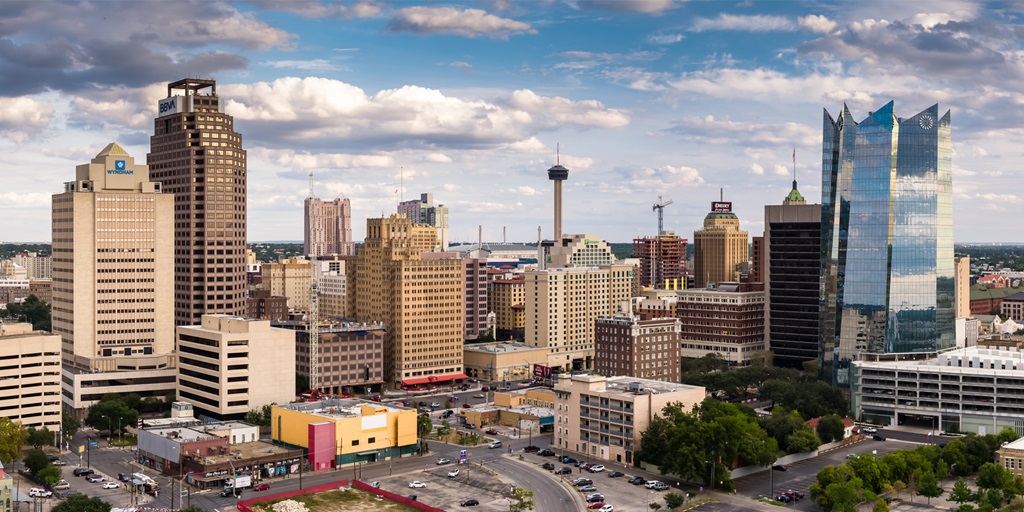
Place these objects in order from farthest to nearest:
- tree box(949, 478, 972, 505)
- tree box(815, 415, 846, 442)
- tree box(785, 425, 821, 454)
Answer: tree box(815, 415, 846, 442) < tree box(785, 425, 821, 454) < tree box(949, 478, 972, 505)

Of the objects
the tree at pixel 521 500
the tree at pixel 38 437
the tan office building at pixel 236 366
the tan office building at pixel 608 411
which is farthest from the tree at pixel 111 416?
the tree at pixel 521 500

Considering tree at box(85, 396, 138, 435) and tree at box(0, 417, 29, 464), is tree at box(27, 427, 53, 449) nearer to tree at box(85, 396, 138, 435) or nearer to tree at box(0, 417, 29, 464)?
tree at box(0, 417, 29, 464)

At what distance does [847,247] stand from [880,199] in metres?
10.5

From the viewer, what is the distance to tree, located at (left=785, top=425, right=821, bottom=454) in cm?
14812

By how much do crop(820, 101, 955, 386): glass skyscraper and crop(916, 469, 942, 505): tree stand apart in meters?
66.7

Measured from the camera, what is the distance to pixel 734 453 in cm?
13588

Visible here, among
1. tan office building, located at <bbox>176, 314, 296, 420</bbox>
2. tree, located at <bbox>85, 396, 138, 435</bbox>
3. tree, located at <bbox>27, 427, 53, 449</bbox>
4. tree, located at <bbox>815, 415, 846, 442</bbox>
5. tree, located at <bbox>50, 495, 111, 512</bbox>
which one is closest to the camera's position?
tree, located at <bbox>50, 495, 111, 512</bbox>

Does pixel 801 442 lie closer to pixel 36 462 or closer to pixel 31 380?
pixel 36 462

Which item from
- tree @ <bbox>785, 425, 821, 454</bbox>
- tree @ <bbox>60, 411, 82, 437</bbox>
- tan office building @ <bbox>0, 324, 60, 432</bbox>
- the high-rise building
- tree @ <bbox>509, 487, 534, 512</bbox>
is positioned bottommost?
tree @ <bbox>509, 487, 534, 512</bbox>

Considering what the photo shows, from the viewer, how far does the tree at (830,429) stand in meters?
157

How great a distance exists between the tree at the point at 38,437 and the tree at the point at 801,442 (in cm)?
10472

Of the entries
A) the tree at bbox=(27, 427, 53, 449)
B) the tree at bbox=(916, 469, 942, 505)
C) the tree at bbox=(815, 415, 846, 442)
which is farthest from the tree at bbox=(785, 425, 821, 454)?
the tree at bbox=(27, 427, 53, 449)

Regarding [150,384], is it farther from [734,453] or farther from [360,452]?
[734,453]

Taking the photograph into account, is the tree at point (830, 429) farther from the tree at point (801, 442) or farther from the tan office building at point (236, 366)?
the tan office building at point (236, 366)
